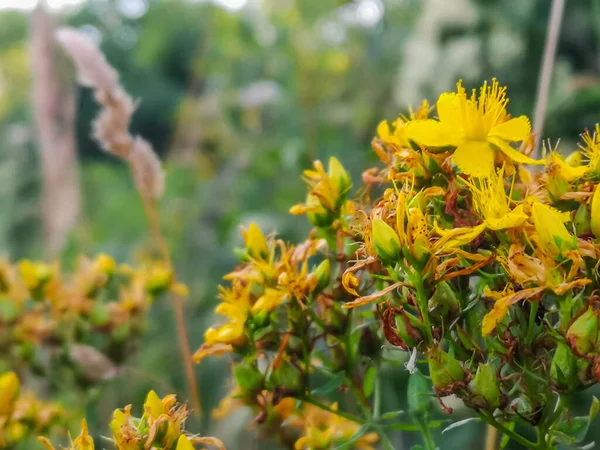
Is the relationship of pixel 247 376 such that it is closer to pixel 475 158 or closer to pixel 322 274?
pixel 322 274

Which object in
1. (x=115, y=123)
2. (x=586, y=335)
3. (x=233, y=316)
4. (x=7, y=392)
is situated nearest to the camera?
(x=586, y=335)

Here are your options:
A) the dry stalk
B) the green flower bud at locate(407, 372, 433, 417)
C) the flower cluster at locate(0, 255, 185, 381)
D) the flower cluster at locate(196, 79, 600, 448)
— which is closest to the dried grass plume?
the dry stalk

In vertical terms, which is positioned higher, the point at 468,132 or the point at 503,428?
the point at 468,132

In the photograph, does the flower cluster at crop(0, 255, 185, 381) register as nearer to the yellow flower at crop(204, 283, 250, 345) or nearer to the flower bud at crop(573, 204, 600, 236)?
the yellow flower at crop(204, 283, 250, 345)

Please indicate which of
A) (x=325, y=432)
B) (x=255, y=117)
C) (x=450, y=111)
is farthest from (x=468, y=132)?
(x=255, y=117)

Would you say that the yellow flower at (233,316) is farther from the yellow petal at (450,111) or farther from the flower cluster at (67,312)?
the flower cluster at (67,312)

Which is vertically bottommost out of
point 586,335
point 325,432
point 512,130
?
point 325,432
